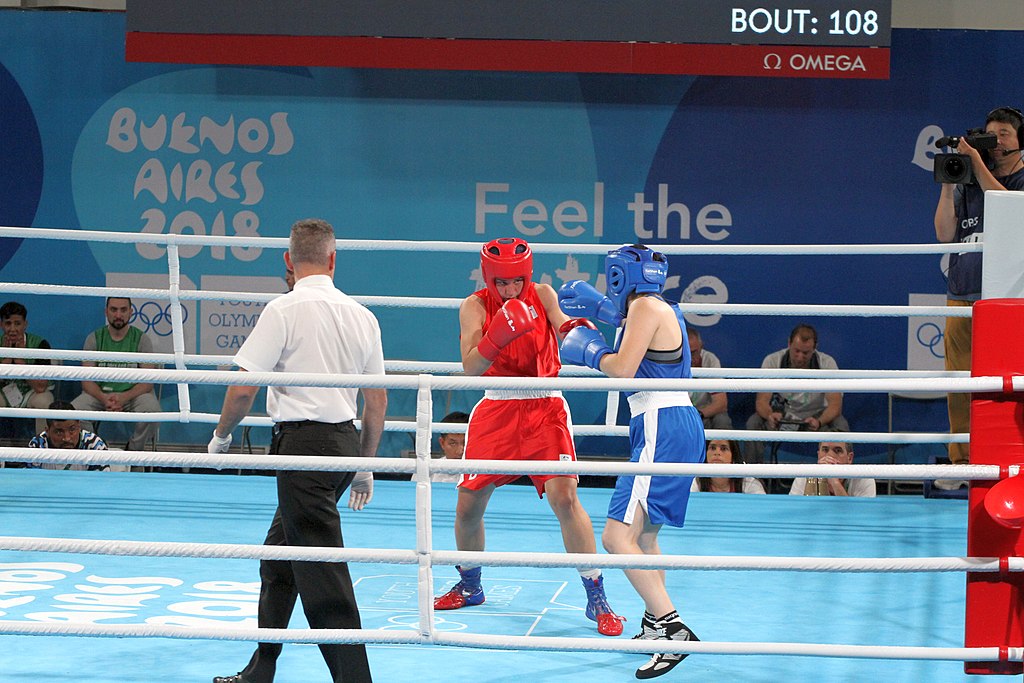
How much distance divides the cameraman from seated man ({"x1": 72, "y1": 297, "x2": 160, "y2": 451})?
13.9 feet

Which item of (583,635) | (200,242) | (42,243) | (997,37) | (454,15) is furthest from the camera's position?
(42,243)

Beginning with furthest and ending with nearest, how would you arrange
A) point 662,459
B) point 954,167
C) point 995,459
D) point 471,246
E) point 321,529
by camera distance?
1. point 471,246
2. point 954,167
3. point 662,459
4. point 321,529
5. point 995,459

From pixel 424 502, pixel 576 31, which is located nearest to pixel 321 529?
pixel 424 502

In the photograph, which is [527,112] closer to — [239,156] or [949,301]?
[239,156]

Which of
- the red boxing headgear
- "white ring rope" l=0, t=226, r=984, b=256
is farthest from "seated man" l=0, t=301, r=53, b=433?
the red boxing headgear

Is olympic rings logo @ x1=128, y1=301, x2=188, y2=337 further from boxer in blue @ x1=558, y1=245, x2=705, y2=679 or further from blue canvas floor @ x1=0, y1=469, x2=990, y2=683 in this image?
boxer in blue @ x1=558, y1=245, x2=705, y2=679

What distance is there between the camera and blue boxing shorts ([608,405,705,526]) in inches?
143

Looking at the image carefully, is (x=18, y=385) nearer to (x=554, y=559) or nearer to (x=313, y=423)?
(x=313, y=423)

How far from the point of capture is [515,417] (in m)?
4.05

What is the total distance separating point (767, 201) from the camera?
7516 mm

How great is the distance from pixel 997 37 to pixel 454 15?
3463 mm

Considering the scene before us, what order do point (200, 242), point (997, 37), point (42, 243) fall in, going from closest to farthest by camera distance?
point (200, 242) → point (997, 37) → point (42, 243)

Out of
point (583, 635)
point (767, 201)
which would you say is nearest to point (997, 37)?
point (767, 201)

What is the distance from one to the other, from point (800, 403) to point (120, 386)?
3.86 meters
